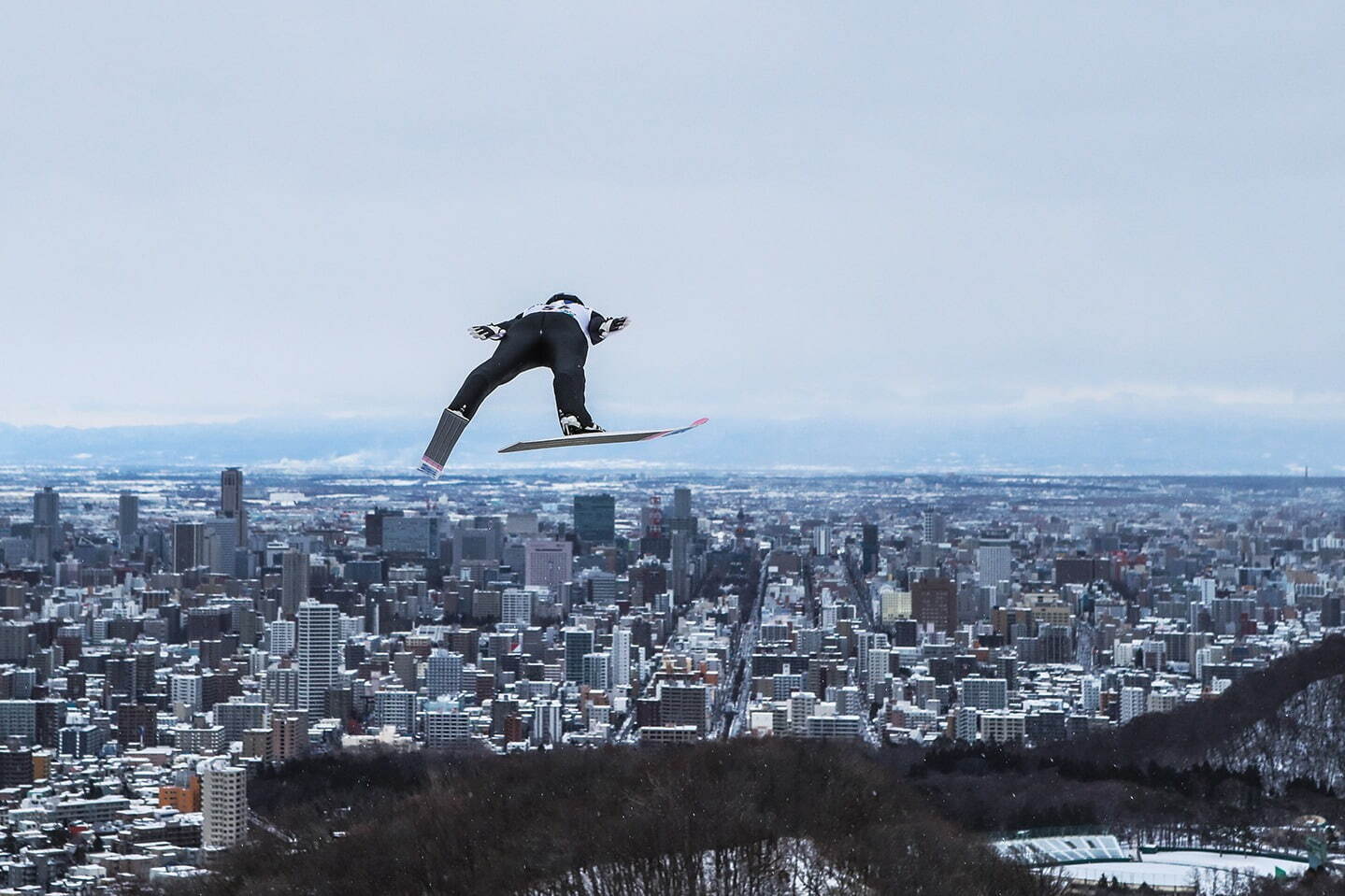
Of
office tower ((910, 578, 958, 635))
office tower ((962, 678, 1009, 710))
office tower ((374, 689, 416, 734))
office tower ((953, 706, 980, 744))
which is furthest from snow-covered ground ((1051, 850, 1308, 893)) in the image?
office tower ((910, 578, 958, 635))

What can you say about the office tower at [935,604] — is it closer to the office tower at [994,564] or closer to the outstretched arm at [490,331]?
the office tower at [994,564]

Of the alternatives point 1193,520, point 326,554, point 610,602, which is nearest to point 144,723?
point 610,602

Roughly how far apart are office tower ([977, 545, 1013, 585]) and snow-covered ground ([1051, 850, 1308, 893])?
199 ft

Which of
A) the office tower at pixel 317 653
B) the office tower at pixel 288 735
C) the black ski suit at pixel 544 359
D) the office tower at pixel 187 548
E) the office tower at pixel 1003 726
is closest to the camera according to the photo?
the black ski suit at pixel 544 359

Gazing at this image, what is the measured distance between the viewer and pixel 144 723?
174 feet

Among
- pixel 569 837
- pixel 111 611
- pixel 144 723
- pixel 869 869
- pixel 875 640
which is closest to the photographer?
pixel 869 869

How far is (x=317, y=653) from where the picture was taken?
6600cm

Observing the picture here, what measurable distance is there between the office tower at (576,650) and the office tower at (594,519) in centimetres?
2688

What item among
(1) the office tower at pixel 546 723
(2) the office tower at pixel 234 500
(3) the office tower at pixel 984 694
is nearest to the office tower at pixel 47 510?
(2) the office tower at pixel 234 500

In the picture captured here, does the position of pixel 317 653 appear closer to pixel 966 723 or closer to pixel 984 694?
pixel 984 694

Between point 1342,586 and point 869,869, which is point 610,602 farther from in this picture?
point 869,869

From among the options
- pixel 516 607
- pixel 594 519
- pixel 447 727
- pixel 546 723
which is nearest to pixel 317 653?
pixel 516 607

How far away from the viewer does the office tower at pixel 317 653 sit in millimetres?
59094

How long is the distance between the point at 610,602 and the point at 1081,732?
34.8 m
